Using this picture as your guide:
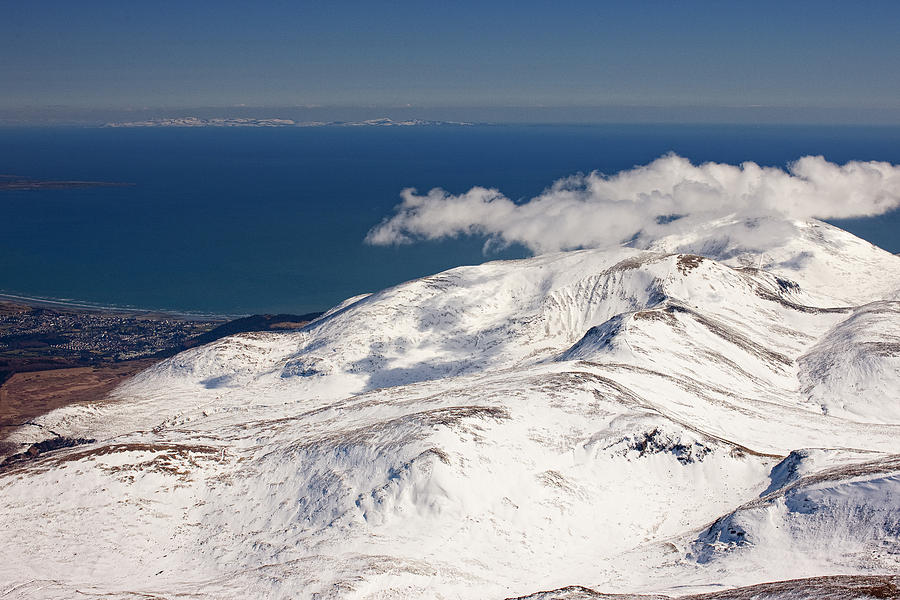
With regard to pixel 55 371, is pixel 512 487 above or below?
above

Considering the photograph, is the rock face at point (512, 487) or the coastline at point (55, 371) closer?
the rock face at point (512, 487)

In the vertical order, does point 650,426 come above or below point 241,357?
above

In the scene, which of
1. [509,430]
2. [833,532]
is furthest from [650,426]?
[833,532]

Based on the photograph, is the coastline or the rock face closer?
the rock face

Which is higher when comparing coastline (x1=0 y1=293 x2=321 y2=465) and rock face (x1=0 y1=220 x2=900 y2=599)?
rock face (x1=0 y1=220 x2=900 y2=599)

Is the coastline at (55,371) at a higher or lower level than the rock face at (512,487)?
lower

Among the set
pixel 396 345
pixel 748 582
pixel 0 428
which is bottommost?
pixel 0 428

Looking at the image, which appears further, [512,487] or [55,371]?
[55,371]

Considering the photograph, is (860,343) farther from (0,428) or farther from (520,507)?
(0,428)
